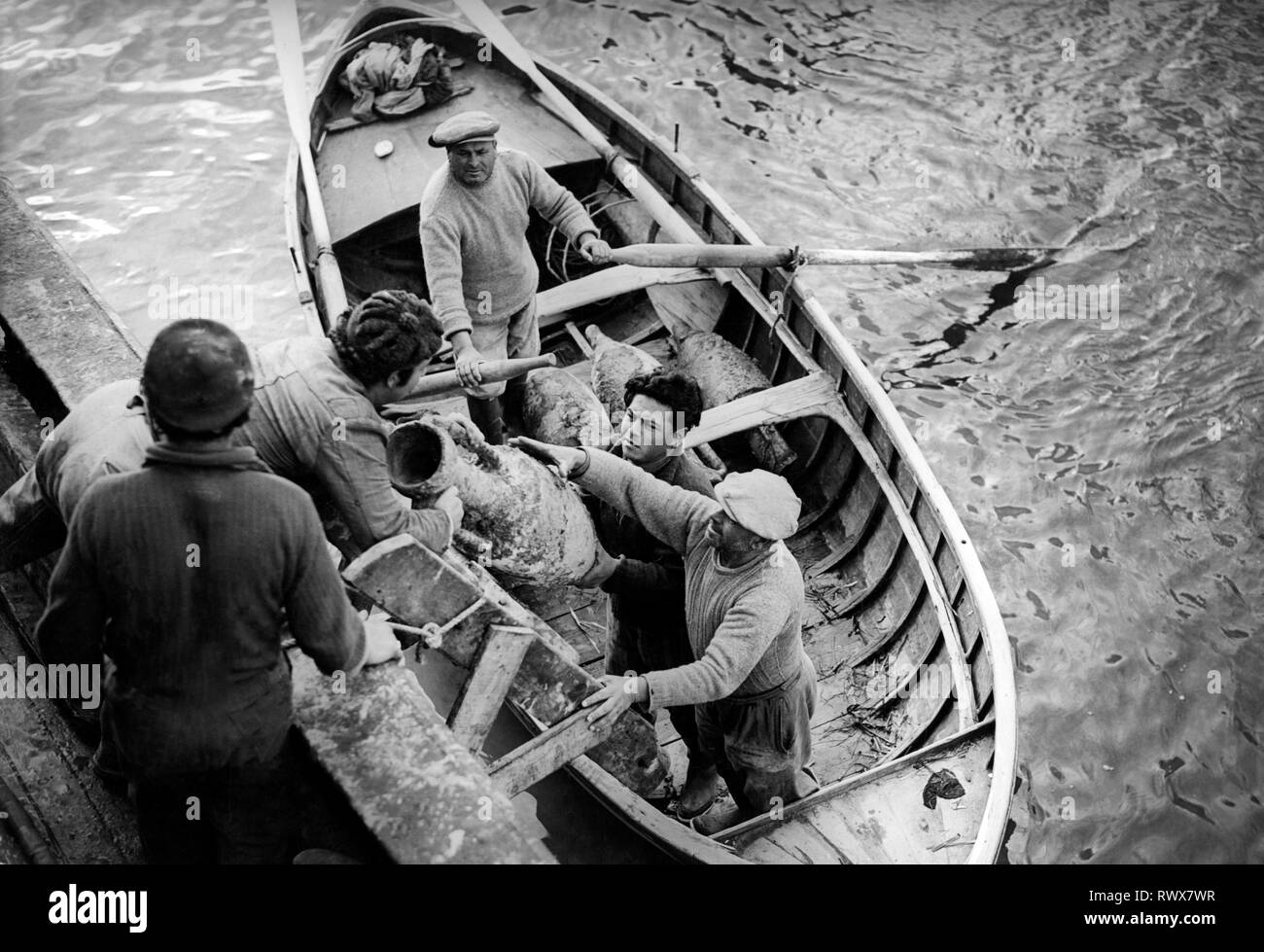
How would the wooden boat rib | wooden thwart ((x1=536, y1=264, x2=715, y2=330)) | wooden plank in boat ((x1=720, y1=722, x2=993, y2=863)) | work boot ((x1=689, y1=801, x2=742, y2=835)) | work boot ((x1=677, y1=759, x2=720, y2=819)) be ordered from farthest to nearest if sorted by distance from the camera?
1. wooden thwart ((x1=536, y1=264, x2=715, y2=330))
2. work boot ((x1=677, y1=759, x2=720, y2=819))
3. work boot ((x1=689, y1=801, x2=742, y2=835))
4. the wooden boat rib
5. wooden plank in boat ((x1=720, y1=722, x2=993, y2=863))

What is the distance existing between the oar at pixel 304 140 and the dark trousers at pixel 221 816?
3733 mm

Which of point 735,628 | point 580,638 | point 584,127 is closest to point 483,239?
point 580,638

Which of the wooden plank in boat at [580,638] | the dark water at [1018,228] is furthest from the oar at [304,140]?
the dark water at [1018,228]

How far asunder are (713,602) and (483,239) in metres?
2.36

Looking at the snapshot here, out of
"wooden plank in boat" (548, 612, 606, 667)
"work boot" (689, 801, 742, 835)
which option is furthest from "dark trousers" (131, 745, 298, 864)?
"wooden plank in boat" (548, 612, 606, 667)

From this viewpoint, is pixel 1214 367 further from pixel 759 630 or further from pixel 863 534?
pixel 759 630

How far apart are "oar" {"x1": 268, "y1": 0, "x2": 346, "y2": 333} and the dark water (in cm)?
289

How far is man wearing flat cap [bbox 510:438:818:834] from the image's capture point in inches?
141

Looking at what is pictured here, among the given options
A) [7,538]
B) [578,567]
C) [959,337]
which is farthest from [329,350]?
[959,337]

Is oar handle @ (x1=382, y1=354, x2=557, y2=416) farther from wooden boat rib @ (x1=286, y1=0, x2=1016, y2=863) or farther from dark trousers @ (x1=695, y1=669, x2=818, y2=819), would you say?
dark trousers @ (x1=695, y1=669, x2=818, y2=819)

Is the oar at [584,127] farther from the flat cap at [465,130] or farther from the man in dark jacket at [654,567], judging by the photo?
the man in dark jacket at [654,567]

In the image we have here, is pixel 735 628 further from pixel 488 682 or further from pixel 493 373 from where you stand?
pixel 493 373

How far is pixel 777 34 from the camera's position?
12.5 metres
